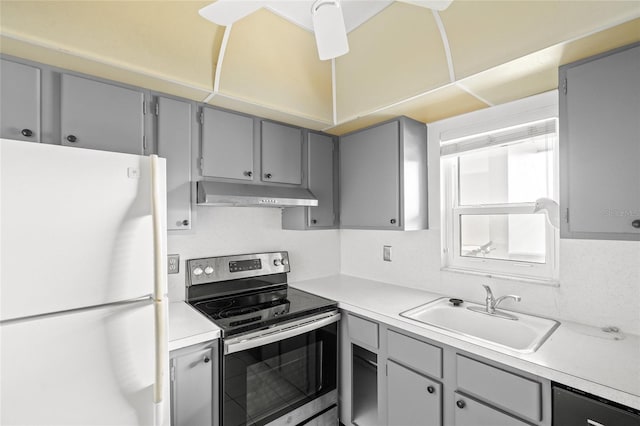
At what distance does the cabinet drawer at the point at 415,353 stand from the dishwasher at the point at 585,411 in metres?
0.47

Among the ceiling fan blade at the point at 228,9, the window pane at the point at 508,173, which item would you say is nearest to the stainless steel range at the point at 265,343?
the window pane at the point at 508,173

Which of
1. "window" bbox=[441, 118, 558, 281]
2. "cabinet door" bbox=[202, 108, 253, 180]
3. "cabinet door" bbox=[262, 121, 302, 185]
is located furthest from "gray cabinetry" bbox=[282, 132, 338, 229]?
"window" bbox=[441, 118, 558, 281]

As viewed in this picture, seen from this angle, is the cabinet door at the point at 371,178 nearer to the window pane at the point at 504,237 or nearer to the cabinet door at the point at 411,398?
the window pane at the point at 504,237

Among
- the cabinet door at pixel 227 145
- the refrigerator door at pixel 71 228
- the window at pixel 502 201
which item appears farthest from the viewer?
the cabinet door at pixel 227 145

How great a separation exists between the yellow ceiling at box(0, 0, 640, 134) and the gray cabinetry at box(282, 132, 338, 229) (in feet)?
0.81

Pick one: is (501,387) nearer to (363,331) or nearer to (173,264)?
(363,331)

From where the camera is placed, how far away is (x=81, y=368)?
1.03m

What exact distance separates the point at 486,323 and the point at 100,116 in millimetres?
2381

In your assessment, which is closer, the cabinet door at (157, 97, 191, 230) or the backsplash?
the backsplash

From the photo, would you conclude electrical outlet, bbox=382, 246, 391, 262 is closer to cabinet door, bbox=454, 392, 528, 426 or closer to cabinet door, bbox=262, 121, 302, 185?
cabinet door, bbox=262, 121, 302, 185

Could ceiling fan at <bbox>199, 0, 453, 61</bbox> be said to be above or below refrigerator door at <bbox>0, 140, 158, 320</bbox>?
above

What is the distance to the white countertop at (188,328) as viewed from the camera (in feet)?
4.73

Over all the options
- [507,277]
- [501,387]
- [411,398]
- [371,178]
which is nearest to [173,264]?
[371,178]

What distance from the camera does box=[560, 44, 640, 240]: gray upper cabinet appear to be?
1.21m
